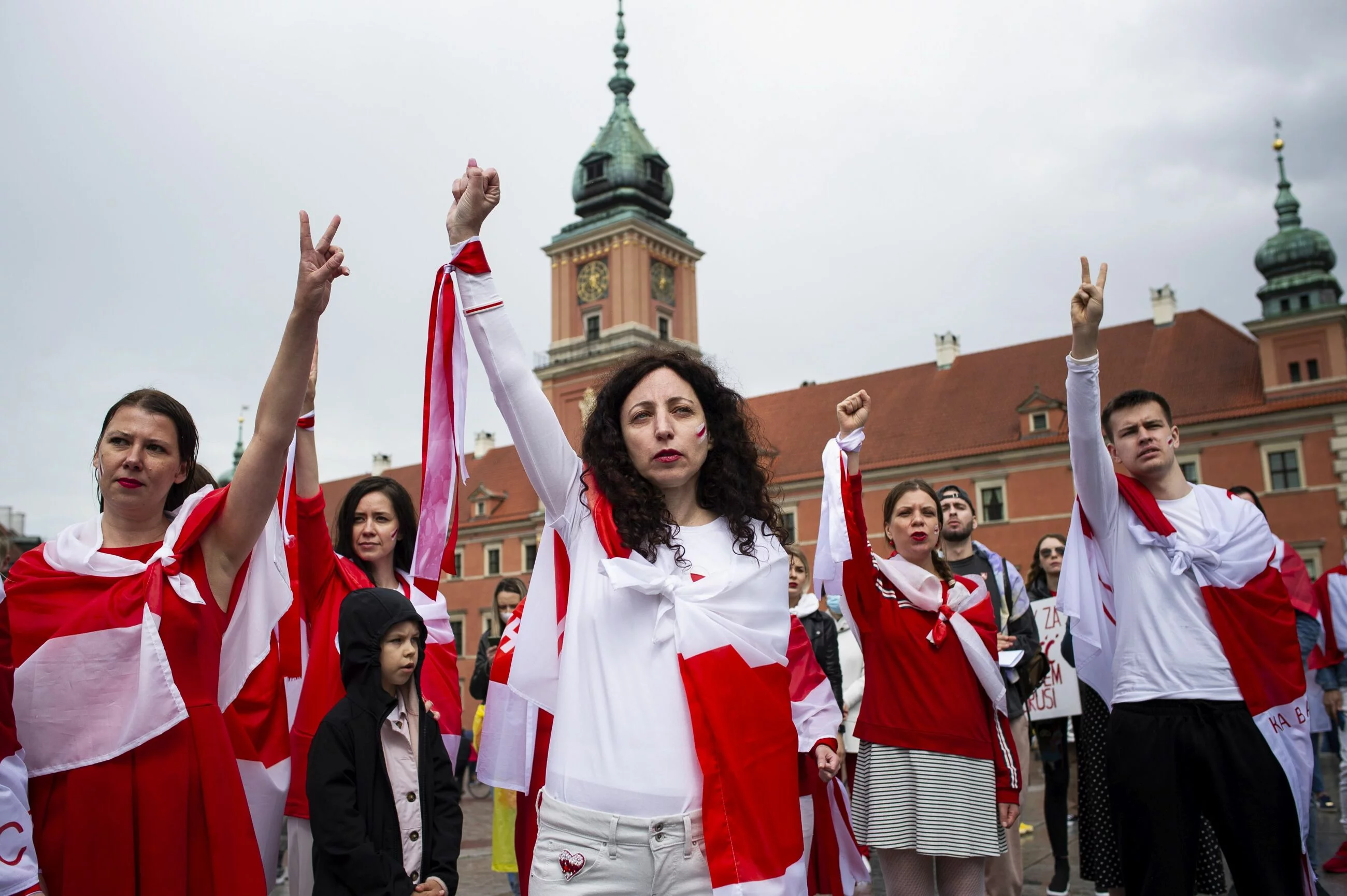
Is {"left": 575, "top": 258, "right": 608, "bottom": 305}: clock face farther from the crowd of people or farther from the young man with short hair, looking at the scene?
the crowd of people

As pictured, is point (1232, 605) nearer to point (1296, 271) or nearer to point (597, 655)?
point (597, 655)

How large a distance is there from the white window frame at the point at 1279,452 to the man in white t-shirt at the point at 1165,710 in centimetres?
3055

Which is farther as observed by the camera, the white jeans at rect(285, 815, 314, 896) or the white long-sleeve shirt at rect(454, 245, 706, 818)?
the white jeans at rect(285, 815, 314, 896)

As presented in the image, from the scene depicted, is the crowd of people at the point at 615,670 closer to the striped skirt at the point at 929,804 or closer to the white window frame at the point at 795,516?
the striped skirt at the point at 929,804

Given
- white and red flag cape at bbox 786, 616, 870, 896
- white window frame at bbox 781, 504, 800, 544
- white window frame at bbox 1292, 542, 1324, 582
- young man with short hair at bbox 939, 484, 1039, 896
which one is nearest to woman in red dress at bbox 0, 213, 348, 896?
white and red flag cape at bbox 786, 616, 870, 896

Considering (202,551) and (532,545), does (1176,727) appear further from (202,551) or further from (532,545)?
(532,545)

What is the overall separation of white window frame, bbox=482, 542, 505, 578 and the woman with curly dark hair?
45839mm

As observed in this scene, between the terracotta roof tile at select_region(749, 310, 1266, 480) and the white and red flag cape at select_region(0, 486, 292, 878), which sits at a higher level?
the terracotta roof tile at select_region(749, 310, 1266, 480)

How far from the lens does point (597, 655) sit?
243cm

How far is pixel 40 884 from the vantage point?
2.32 m

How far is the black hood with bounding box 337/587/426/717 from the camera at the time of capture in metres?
3.31

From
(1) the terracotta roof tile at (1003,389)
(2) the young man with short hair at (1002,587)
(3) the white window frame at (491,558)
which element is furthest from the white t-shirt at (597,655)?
(3) the white window frame at (491,558)

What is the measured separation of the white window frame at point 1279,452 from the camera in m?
29.8

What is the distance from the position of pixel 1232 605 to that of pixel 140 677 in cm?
354
